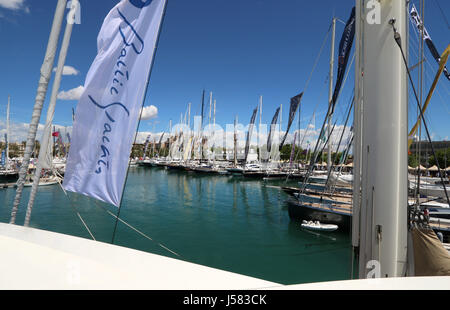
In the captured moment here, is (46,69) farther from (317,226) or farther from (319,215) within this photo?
(319,215)

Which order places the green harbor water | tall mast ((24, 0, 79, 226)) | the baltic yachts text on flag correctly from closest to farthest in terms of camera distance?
the baltic yachts text on flag → tall mast ((24, 0, 79, 226)) → the green harbor water

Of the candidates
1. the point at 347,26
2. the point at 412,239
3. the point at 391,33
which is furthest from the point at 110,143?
the point at 347,26

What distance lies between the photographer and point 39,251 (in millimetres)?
1972

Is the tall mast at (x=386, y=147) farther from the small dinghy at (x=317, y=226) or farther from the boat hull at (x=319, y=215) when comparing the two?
the small dinghy at (x=317, y=226)

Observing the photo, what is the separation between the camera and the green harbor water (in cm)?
924

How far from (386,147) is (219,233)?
11.7 m

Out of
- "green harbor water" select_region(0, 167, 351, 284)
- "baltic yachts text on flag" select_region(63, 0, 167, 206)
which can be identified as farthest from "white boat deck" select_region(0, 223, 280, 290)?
"green harbor water" select_region(0, 167, 351, 284)

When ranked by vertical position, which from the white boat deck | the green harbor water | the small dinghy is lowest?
the green harbor water

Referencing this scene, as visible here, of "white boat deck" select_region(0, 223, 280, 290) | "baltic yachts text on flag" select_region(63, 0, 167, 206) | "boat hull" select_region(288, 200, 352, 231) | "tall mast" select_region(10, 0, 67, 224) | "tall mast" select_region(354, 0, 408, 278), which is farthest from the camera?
"boat hull" select_region(288, 200, 352, 231)

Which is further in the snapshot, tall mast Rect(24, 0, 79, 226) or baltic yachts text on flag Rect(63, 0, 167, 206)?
tall mast Rect(24, 0, 79, 226)

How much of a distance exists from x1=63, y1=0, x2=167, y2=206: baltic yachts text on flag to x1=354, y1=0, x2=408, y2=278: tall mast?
2.64 metres

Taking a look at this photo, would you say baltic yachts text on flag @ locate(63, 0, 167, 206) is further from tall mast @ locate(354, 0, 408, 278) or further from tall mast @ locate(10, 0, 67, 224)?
tall mast @ locate(354, 0, 408, 278)
